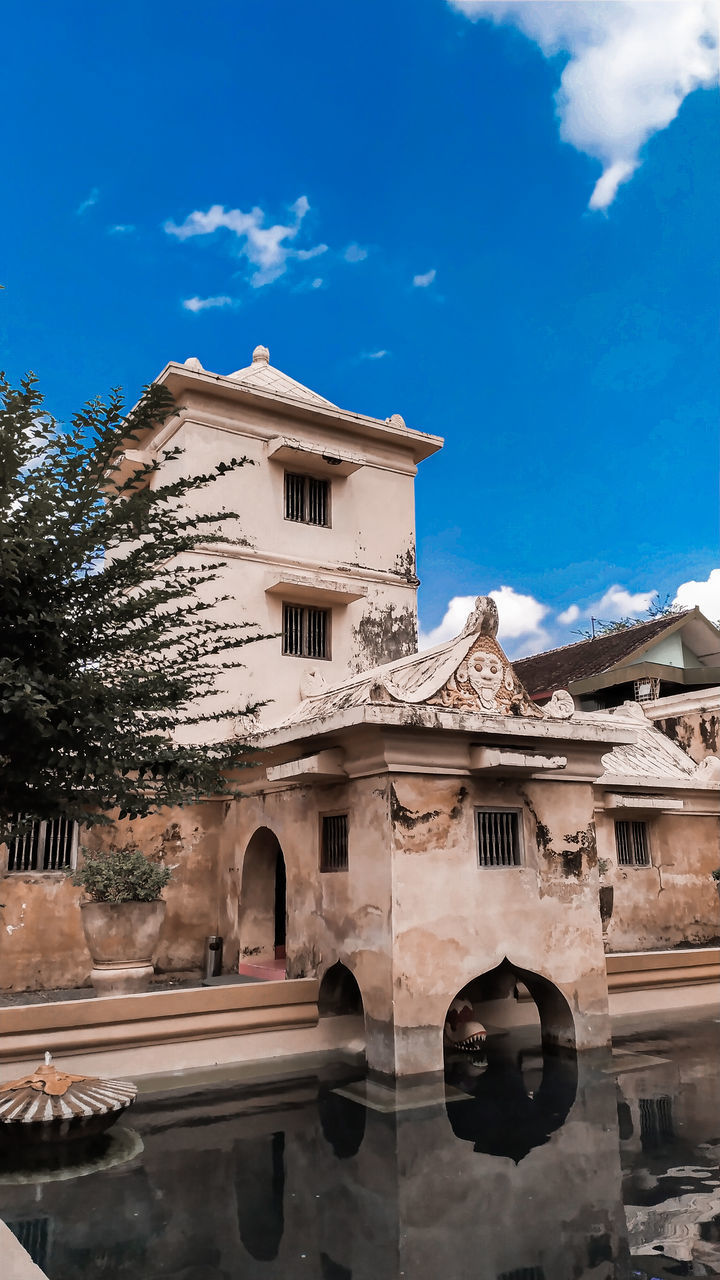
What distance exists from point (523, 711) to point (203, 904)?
5644mm

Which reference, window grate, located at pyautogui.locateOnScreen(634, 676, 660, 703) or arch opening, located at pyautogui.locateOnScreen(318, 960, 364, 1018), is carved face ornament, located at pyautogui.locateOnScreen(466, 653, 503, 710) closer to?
arch opening, located at pyautogui.locateOnScreen(318, 960, 364, 1018)

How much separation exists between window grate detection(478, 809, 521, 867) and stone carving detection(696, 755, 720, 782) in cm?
648

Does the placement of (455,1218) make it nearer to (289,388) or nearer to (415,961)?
(415,961)

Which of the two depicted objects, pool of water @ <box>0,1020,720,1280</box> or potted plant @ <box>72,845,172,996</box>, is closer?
pool of water @ <box>0,1020,720,1280</box>

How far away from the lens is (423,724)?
8734 millimetres

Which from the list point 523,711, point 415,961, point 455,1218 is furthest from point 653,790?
point 455,1218

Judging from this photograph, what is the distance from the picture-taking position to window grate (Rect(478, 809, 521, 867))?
954 centimetres

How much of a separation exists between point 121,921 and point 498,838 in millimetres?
4157

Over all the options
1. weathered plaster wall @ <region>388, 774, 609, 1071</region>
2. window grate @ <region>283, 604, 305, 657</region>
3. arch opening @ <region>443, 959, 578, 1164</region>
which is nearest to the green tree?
weathered plaster wall @ <region>388, 774, 609, 1071</region>

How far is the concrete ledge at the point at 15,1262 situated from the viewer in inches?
169

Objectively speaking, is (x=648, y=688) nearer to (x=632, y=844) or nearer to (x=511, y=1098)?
(x=632, y=844)

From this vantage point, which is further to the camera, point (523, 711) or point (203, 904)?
point (203, 904)

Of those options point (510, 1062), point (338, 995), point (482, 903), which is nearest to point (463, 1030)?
point (510, 1062)

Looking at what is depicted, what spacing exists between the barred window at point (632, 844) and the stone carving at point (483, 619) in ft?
19.2
